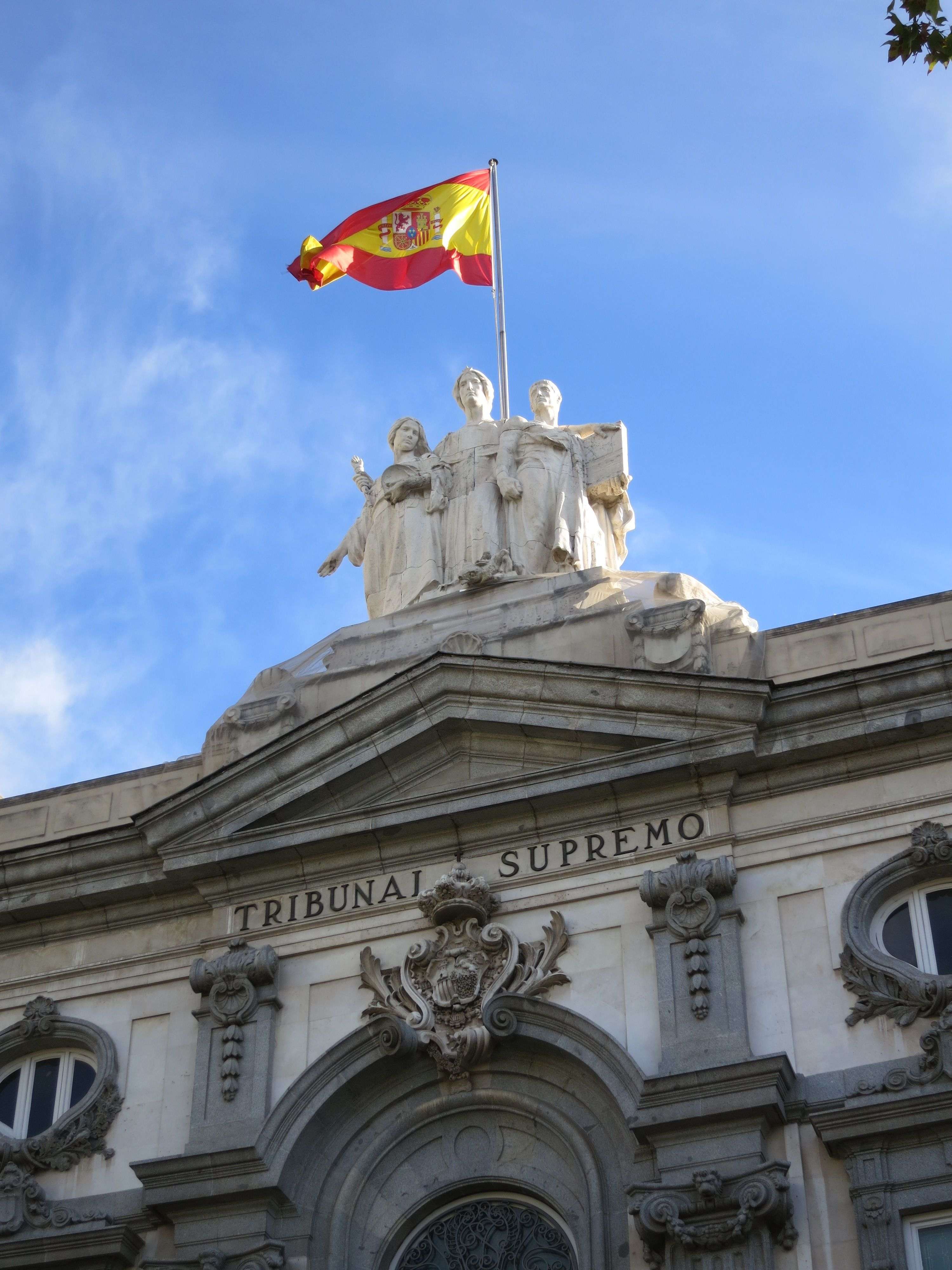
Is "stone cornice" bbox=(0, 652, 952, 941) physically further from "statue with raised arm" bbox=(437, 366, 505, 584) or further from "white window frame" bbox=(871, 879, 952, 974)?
"statue with raised arm" bbox=(437, 366, 505, 584)

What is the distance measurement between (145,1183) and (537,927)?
3.90 meters

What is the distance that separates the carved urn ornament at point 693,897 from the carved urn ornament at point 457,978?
0.90 m

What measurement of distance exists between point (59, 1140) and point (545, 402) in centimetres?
923

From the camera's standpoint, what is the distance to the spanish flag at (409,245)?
87.7 ft

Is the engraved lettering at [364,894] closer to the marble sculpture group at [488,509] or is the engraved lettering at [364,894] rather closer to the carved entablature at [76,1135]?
the carved entablature at [76,1135]

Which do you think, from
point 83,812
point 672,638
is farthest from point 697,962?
point 83,812

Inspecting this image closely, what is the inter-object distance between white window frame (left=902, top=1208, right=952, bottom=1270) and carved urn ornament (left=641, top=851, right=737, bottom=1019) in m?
2.55


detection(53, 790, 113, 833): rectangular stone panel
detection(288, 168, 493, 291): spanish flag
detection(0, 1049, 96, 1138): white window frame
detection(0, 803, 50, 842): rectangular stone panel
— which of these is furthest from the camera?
detection(288, 168, 493, 291): spanish flag

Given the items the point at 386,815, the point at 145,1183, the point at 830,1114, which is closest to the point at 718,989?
the point at 830,1114

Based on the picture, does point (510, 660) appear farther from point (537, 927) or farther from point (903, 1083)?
point (903, 1083)

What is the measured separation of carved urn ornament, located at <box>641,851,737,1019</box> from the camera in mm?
18703

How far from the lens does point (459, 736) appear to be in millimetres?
20906

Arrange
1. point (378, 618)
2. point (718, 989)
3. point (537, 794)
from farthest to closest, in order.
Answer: point (378, 618) < point (537, 794) < point (718, 989)

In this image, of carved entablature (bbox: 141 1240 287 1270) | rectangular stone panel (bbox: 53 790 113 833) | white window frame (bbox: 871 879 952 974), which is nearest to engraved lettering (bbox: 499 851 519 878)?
white window frame (bbox: 871 879 952 974)
